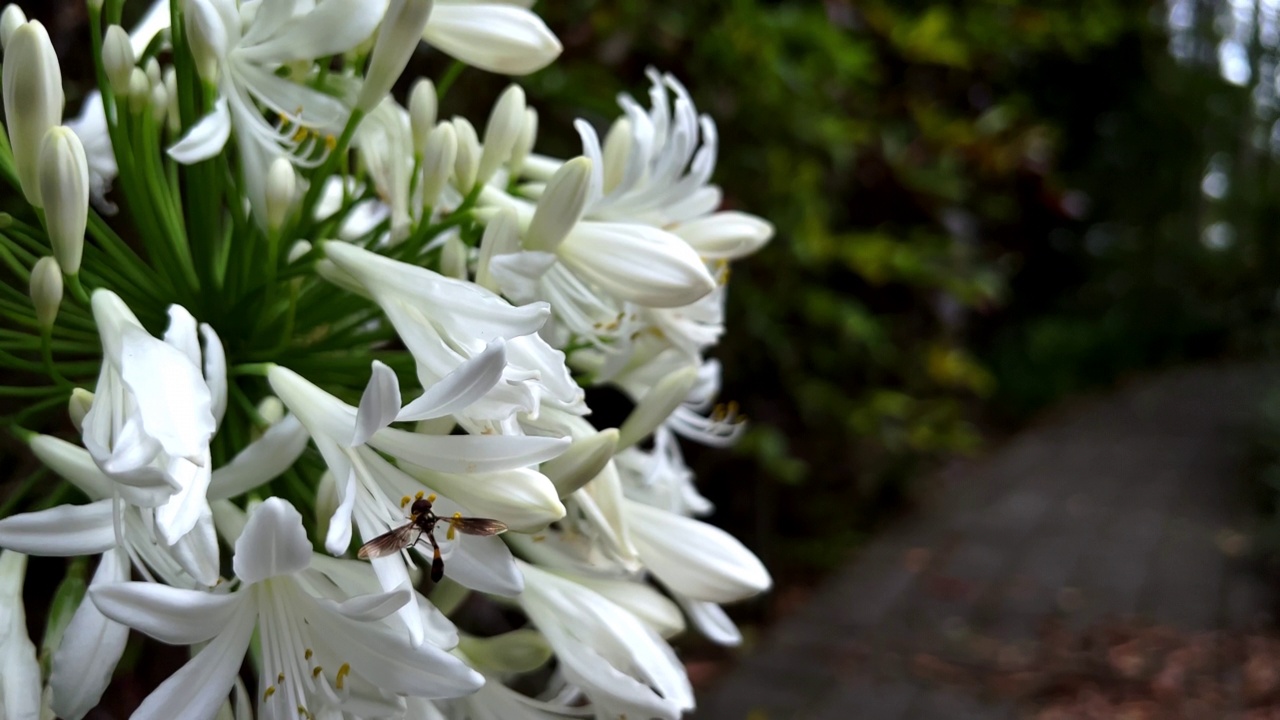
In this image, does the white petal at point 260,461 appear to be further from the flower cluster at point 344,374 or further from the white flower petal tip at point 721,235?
the white flower petal tip at point 721,235

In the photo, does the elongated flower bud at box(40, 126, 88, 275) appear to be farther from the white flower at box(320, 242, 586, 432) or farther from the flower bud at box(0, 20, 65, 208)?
the white flower at box(320, 242, 586, 432)

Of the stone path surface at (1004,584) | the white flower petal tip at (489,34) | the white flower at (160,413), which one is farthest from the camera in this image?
the stone path surface at (1004,584)

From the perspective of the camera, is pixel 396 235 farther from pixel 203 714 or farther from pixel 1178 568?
pixel 1178 568

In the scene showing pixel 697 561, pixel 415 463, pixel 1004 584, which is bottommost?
pixel 415 463

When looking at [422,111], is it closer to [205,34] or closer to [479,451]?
[205,34]

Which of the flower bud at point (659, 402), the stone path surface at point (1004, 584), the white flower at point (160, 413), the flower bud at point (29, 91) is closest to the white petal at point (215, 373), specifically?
the white flower at point (160, 413)

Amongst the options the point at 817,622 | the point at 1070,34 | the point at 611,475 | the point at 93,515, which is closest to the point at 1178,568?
the point at 817,622

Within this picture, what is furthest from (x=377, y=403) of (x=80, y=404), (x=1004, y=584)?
(x=1004, y=584)

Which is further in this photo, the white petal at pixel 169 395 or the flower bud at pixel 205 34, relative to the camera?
the flower bud at pixel 205 34
